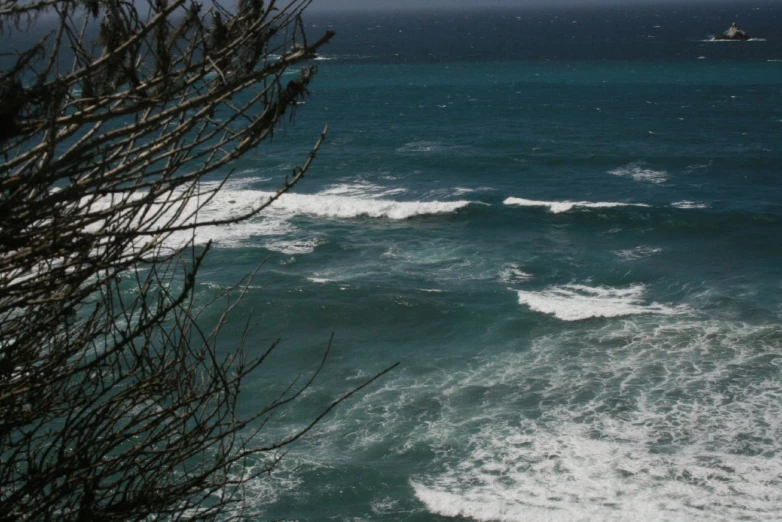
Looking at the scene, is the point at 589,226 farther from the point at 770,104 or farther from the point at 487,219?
the point at 770,104

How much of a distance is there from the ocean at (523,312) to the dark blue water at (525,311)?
0.07 m

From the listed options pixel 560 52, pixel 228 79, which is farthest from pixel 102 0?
pixel 560 52

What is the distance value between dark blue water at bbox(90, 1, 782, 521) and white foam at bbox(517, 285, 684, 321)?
81mm

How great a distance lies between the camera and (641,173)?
37.8 meters

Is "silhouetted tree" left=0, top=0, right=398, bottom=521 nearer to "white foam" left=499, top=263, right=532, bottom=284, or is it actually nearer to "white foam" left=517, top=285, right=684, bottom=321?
"white foam" left=517, top=285, right=684, bottom=321

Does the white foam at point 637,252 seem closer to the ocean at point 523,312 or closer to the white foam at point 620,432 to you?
the ocean at point 523,312

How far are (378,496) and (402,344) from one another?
680cm

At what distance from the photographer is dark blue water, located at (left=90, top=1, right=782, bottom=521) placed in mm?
14859

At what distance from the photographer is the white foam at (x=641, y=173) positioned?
36719 mm

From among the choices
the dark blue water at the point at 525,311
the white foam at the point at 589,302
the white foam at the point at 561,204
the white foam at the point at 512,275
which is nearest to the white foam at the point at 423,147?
the dark blue water at the point at 525,311

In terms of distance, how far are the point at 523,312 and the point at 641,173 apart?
703 inches

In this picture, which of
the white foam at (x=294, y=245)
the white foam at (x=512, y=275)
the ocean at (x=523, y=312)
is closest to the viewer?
the ocean at (x=523, y=312)

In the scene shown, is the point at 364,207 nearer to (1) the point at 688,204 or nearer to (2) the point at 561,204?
(2) the point at 561,204

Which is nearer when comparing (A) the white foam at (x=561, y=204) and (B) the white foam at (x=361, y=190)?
(A) the white foam at (x=561, y=204)
